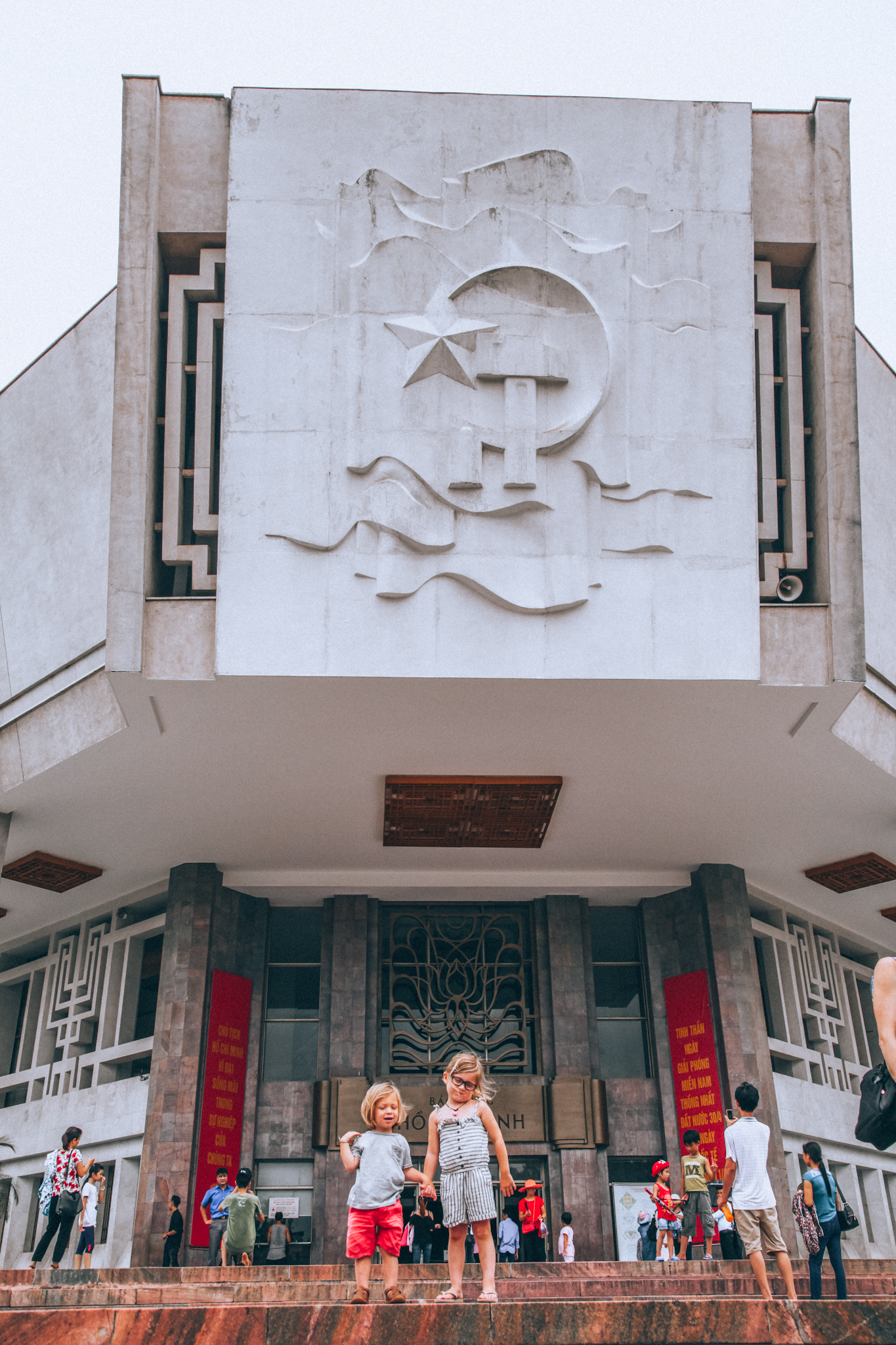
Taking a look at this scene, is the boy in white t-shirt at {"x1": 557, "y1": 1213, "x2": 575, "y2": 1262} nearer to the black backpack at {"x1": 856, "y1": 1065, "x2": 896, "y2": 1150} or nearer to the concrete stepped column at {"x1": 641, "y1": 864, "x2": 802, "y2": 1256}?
the concrete stepped column at {"x1": 641, "y1": 864, "x2": 802, "y2": 1256}

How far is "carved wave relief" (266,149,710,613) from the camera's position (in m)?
12.9

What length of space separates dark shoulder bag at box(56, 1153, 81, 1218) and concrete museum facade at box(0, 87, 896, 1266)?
441 cm

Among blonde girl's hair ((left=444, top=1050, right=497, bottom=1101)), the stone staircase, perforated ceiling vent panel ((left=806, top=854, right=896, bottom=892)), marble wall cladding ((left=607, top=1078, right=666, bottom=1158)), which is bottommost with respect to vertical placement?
the stone staircase

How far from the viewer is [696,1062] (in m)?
17.4

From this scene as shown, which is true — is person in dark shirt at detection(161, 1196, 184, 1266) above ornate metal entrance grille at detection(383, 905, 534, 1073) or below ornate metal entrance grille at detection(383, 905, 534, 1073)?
below

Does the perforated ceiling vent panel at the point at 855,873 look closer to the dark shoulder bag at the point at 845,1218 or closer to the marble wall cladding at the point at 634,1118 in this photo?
the marble wall cladding at the point at 634,1118

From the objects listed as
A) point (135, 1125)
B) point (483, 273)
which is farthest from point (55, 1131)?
point (483, 273)

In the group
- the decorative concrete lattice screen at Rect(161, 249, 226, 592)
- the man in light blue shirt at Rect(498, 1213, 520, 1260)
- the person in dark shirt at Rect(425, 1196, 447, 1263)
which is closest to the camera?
the decorative concrete lattice screen at Rect(161, 249, 226, 592)

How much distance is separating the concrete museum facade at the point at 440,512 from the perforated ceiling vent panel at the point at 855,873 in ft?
3.66

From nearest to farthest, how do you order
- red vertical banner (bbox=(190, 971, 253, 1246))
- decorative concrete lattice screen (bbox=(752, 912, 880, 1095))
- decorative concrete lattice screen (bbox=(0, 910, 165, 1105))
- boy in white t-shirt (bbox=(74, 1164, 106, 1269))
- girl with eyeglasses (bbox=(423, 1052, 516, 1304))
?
girl with eyeglasses (bbox=(423, 1052, 516, 1304)) → boy in white t-shirt (bbox=(74, 1164, 106, 1269)) → red vertical banner (bbox=(190, 971, 253, 1246)) → decorative concrete lattice screen (bbox=(0, 910, 165, 1105)) → decorative concrete lattice screen (bbox=(752, 912, 880, 1095))

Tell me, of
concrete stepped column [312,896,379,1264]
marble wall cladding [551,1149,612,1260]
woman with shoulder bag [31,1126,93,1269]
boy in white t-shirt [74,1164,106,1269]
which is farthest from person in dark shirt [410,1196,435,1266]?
woman with shoulder bag [31,1126,93,1269]

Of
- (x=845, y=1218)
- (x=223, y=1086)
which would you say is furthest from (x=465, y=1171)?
(x=223, y=1086)

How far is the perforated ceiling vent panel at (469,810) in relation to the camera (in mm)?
15344

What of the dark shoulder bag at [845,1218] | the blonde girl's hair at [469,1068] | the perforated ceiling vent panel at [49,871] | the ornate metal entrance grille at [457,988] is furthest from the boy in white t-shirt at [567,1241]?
the blonde girl's hair at [469,1068]
